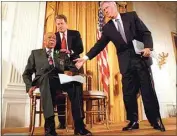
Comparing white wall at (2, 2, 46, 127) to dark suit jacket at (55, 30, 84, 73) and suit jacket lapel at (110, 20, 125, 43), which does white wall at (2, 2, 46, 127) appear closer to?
dark suit jacket at (55, 30, 84, 73)

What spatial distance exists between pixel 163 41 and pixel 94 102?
1021mm

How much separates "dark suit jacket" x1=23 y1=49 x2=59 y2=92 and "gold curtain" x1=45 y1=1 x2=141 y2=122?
0.52 metres

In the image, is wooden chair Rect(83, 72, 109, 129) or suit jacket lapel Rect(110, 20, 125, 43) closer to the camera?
suit jacket lapel Rect(110, 20, 125, 43)

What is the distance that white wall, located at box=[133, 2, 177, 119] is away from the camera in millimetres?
2092

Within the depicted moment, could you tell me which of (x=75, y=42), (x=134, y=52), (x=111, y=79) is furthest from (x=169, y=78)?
(x=75, y=42)

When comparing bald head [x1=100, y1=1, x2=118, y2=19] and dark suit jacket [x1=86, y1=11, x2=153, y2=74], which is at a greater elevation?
bald head [x1=100, y1=1, x2=118, y2=19]

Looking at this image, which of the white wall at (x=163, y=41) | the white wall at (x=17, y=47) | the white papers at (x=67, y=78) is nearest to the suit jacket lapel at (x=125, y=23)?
the white papers at (x=67, y=78)

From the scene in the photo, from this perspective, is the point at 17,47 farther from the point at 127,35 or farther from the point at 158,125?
the point at 158,125

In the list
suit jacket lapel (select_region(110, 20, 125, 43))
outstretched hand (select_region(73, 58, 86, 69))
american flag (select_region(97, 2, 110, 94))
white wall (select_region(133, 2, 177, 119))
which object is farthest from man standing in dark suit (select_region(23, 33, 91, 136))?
white wall (select_region(133, 2, 177, 119))

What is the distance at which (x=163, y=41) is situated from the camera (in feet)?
7.32

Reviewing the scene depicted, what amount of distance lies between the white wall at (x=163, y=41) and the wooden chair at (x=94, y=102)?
1.90 feet

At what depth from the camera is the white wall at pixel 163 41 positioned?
209 cm

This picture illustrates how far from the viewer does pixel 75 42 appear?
1861 mm

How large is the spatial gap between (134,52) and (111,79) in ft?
3.08
